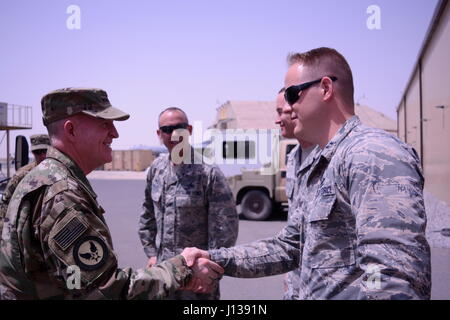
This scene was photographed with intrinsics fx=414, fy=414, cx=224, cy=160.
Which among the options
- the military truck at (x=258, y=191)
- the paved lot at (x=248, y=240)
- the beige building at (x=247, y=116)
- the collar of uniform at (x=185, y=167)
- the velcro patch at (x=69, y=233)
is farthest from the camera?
the beige building at (x=247, y=116)

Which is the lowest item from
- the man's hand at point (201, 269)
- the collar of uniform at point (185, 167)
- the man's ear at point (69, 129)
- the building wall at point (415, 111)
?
the man's hand at point (201, 269)

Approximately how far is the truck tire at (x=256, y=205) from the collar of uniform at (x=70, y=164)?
30.3ft

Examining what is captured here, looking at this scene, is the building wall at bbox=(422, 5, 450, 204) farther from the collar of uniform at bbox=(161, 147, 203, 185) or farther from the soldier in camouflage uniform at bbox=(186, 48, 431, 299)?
the soldier in camouflage uniform at bbox=(186, 48, 431, 299)

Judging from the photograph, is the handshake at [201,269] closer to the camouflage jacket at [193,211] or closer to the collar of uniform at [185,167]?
the camouflage jacket at [193,211]

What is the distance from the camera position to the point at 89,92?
7.06 feet

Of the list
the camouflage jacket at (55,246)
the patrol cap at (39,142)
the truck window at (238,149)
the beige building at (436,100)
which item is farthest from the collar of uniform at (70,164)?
the beige building at (436,100)

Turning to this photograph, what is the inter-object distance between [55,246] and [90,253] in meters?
0.14

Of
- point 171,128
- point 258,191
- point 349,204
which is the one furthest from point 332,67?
point 258,191

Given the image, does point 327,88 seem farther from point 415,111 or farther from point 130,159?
point 130,159

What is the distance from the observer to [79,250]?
1.72 m

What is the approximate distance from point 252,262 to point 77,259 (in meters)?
1.09

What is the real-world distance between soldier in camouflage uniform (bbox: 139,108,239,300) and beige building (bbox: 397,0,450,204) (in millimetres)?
10319

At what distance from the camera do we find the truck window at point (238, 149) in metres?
11.5
